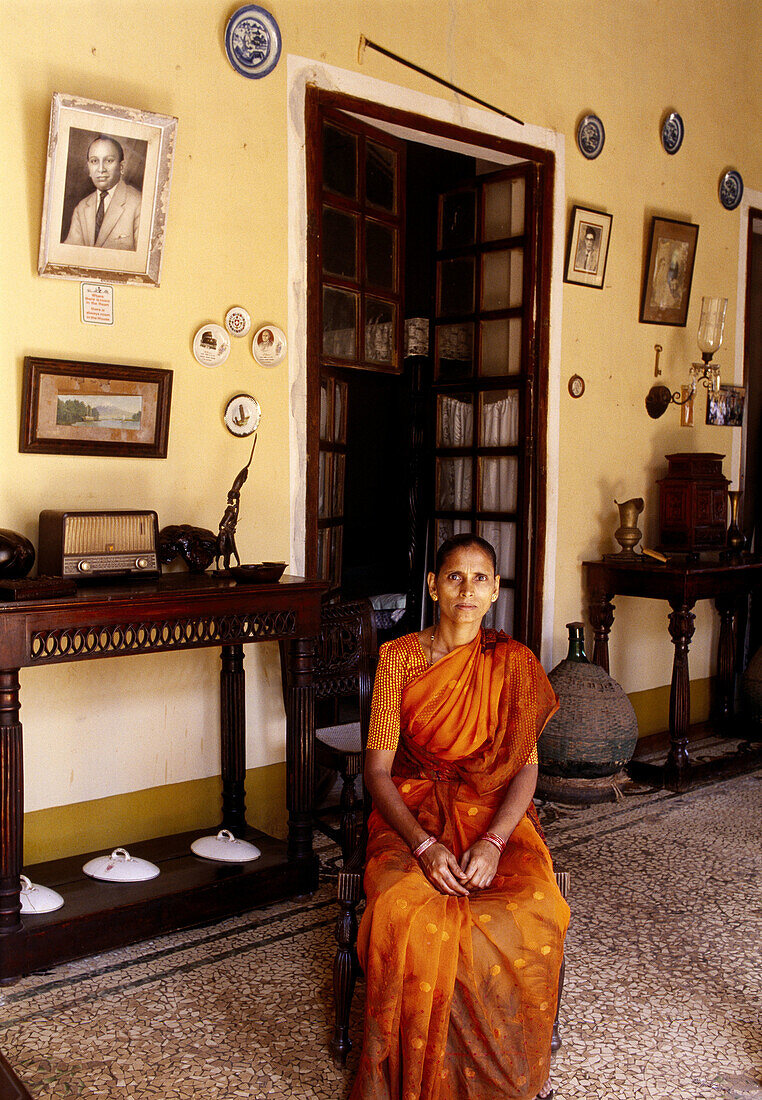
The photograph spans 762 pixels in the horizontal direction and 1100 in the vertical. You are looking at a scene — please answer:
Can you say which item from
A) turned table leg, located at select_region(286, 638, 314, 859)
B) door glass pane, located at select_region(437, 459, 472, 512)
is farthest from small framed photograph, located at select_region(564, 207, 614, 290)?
turned table leg, located at select_region(286, 638, 314, 859)

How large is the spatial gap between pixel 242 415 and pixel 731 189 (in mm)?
3583

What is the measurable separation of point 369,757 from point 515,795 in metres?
0.37

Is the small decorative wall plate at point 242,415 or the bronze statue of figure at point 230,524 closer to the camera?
the bronze statue of figure at point 230,524

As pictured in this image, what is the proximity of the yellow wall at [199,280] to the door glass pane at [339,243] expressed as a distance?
1.20ft

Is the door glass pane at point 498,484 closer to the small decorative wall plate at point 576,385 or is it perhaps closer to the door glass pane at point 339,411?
the small decorative wall plate at point 576,385

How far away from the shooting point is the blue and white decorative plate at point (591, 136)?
15.3 ft

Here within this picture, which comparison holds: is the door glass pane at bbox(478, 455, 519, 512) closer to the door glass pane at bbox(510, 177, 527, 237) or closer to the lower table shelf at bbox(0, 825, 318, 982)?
the door glass pane at bbox(510, 177, 527, 237)

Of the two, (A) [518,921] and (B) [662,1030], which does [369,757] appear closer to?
(A) [518,921]

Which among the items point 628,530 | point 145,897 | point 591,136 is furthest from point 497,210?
point 145,897

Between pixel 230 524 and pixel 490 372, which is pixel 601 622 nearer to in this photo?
pixel 490 372

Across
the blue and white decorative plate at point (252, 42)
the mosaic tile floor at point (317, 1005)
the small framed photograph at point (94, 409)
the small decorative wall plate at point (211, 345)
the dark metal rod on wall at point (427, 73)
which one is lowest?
the mosaic tile floor at point (317, 1005)

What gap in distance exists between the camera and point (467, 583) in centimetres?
246

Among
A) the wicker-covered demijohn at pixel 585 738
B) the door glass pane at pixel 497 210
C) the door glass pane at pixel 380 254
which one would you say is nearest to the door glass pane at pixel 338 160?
the door glass pane at pixel 380 254

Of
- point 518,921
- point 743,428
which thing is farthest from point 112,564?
point 743,428
